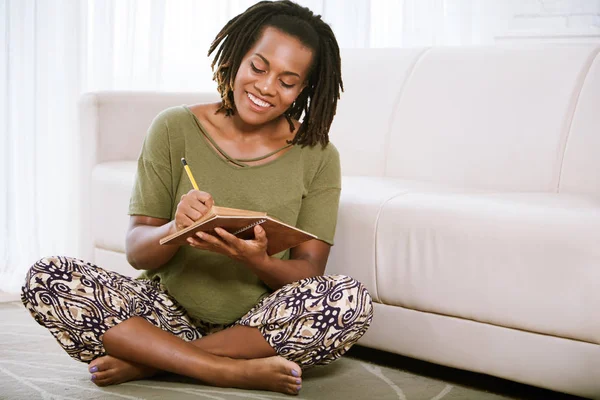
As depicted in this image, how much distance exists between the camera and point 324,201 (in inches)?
73.1

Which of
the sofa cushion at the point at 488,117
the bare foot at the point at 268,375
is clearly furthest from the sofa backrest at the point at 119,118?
the bare foot at the point at 268,375

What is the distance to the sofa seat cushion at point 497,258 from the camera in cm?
161

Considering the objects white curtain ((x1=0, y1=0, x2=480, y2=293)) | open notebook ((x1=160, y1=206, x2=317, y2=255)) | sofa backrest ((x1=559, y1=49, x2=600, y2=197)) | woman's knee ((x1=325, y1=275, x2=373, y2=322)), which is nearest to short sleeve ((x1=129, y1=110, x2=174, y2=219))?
open notebook ((x1=160, y1=206, x2=317, y2=255))

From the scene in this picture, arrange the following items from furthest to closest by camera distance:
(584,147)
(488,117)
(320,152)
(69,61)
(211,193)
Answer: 1. (69,61)
2. (488,117)
3. (584,147)
4. (320,152)
5. (211,193)

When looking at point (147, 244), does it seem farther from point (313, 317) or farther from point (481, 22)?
point (481, 22)

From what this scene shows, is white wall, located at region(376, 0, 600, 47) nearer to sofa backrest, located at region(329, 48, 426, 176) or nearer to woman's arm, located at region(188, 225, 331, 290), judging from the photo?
sofa backrest, located at region(329, 48, 426, 176)

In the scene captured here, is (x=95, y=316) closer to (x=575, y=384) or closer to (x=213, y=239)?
(x=213, y=239)

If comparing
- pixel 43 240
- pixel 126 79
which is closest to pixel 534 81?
pixel 126 79

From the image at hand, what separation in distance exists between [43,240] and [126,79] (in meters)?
0.67

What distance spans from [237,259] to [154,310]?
0.22 meters

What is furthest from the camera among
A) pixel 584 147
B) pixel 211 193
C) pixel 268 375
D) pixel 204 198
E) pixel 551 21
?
pixel 551 21

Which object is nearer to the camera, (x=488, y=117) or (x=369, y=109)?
(x=488, y=117)

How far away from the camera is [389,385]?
71.0 inches

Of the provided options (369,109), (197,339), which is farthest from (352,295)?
(369,109)
